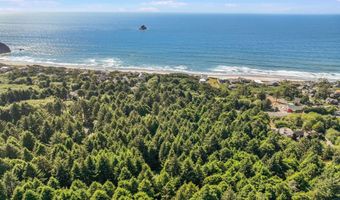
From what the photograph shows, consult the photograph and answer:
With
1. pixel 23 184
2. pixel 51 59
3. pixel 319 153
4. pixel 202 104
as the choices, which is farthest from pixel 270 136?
pixel 51 59

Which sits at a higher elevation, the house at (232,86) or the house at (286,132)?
the house at (232,86)

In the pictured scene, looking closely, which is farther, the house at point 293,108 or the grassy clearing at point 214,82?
the grassy clearing at point 214,82

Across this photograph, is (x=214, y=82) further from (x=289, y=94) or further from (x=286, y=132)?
(x=286, y=132)

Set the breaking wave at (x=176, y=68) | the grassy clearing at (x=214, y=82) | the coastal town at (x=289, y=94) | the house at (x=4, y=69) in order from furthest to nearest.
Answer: the breaking wave at (x=176, y=68) → the house at (x=4, y=69) → the grassy clearing at (x=214, y=82) → the coastal town at (x=289, y=94)

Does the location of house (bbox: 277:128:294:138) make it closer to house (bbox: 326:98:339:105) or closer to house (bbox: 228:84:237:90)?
house (bbox: 326:98:339:105)

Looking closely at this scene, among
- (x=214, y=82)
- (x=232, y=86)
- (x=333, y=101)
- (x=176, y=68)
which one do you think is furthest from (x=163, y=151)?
(x=176, y=68)

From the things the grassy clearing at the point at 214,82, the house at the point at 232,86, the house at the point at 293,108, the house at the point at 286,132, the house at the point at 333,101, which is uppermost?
the grassy clearing at the point at 214,82

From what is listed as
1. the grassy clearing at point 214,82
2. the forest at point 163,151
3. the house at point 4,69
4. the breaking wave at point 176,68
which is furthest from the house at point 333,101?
the house at point 4,69

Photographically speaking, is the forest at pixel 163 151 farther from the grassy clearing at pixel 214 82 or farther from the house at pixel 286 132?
the grassy clearing at pixel 214 82

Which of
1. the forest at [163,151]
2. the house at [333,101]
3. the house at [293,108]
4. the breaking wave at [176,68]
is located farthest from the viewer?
the breaking wave at [176,68]
